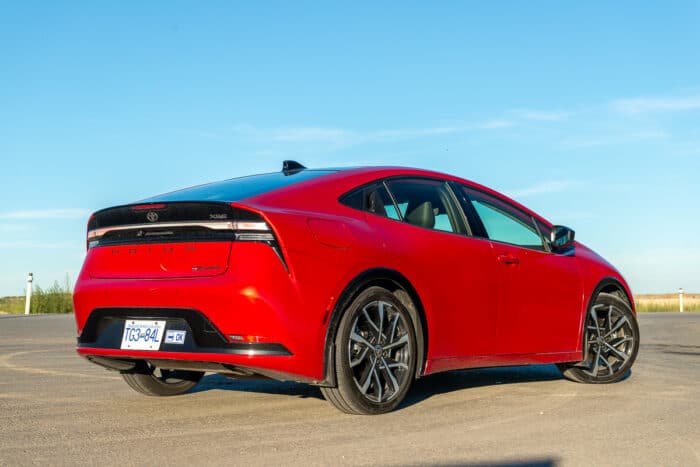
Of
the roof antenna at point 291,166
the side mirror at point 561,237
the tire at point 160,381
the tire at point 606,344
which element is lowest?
the tire at point 160,381

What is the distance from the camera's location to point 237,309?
15.9 ft

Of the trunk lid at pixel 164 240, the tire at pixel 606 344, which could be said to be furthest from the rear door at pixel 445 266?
the tire at pixel 606 344

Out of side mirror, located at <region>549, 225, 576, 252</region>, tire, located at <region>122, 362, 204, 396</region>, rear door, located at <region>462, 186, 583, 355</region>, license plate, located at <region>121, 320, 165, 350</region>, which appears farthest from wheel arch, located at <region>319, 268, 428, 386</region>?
side mirror, located at <region>549, 225, 576, 252</region>

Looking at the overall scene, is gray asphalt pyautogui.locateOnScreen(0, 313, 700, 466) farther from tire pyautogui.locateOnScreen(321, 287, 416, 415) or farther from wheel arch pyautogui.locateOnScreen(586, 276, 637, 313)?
wheel arch pyautogui.locateOnScreen(586, 276, 637, 313)

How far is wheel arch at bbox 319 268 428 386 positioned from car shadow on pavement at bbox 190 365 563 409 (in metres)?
0.49

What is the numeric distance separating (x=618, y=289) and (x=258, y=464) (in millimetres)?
4607

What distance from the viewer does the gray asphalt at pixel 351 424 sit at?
421cm

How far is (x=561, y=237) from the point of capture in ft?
23.9

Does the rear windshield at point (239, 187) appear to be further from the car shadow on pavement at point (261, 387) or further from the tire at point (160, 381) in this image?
the car shadow on pavement at point (261, 387)

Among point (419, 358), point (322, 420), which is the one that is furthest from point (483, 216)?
point (322, 420)

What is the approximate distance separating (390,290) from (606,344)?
103 inches

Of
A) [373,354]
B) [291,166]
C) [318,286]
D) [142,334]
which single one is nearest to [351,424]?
[373,354]

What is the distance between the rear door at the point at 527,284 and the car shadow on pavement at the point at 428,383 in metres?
0.64

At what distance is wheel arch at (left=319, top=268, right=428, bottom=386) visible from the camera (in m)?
5.08
